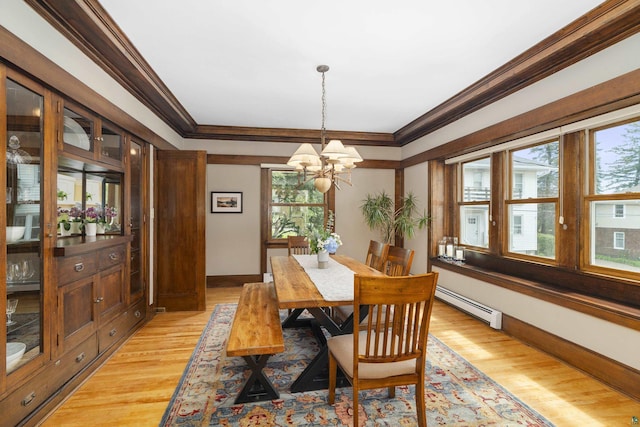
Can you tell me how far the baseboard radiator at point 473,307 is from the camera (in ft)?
11.5

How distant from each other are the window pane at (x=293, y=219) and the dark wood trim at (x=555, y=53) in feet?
8.92

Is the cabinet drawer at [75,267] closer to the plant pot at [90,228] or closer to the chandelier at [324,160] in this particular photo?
the plant pot at [90,228]

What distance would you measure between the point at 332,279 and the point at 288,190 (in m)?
3.28

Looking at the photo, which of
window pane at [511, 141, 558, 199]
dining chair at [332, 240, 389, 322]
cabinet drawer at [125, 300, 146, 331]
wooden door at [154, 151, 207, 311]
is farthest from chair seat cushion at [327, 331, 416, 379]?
wooden door at [154, 151, 207, 311]

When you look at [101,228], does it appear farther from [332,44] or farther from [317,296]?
[332,44]

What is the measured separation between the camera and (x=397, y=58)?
9.64 ft

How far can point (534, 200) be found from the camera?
3.42 metres

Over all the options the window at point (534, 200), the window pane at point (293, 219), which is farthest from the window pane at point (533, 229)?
the window pane at point (293, 219)

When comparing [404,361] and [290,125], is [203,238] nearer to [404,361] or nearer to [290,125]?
[290,125]

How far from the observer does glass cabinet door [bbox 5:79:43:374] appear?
1794mm

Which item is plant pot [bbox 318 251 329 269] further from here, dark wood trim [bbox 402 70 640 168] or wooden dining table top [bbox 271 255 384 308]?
dark wood trim [bbox 402 70 640 168]

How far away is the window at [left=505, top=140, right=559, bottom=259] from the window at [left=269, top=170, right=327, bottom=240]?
3.01 m

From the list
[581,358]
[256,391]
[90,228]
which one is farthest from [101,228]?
[581,358]

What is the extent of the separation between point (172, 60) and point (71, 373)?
2758mm
